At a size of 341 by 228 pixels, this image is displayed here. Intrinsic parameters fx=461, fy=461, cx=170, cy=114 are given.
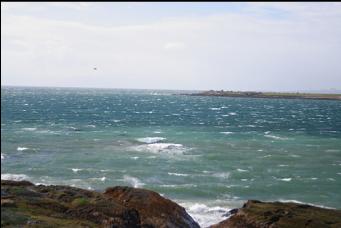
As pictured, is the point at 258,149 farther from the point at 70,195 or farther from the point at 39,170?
the point at 70,195

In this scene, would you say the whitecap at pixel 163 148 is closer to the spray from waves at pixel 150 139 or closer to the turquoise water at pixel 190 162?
the turquoise water at pixel 190 162

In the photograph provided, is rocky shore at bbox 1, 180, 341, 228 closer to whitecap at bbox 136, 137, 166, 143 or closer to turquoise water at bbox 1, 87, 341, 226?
turquoise water at bbox 1, 87, 341, 226

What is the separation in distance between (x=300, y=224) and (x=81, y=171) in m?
27.2

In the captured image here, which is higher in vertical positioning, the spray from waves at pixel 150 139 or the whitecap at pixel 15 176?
the spray from waves at pixel 150 139

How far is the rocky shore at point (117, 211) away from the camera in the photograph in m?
19.6

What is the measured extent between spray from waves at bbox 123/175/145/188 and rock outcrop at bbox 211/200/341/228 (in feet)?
51.9

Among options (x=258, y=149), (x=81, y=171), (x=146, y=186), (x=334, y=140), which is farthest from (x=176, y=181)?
(x=334, y=140)

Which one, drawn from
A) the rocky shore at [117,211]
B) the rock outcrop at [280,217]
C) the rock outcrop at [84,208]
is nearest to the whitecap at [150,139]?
the rocky shore at [117,211]

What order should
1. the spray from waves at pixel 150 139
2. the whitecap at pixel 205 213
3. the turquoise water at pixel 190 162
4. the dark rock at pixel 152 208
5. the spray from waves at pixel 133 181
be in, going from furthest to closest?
the spray from waves at pixel 150 139, the spray from waves at pixel 133 181, the turquoise water at pixel 190 162, the whitecap at pixel 205 213, the dark rock at pixel 152 208

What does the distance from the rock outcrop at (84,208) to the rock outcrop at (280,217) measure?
8.40ft

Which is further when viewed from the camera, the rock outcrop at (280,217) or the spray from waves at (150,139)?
the spray from waves at (150,139)

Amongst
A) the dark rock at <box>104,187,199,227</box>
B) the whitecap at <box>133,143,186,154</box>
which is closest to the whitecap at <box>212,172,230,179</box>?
the whitecap at <box>133,143,186,154</box>

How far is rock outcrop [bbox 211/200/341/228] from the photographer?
24250mm

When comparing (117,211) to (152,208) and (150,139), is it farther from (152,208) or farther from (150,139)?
(150,139)
